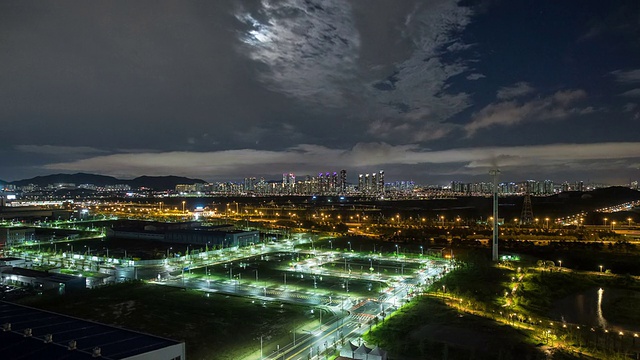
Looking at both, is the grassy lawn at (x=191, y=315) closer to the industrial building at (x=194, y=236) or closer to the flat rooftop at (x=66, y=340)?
the flat rooftop at (x=66, y=340)

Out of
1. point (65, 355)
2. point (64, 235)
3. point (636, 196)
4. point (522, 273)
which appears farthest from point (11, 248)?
point (636, 196)

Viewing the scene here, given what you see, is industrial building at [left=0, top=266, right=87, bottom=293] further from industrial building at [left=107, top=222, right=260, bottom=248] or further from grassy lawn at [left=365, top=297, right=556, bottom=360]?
grassy lawn at [left=365, top=297, right=556, bottom=360]

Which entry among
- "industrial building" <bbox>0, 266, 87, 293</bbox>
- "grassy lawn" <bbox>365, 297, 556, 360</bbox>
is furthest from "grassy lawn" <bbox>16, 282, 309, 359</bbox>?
"grassy lawn" <bbox>365, 297, 556, 360</bbox>

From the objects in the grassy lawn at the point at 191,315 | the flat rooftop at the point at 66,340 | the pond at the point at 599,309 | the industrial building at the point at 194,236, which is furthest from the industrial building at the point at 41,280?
the pond at the point at 599,309

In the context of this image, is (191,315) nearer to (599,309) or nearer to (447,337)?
(447,337)

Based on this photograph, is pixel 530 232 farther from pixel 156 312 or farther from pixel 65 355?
pixel 65 355
